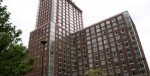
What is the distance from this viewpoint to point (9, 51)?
1534 centimetres

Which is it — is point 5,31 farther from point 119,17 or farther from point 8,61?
point 119,17

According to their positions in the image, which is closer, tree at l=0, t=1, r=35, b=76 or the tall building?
tree at l=0, t=1, r=35, b=76

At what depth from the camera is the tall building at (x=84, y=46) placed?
220 ft

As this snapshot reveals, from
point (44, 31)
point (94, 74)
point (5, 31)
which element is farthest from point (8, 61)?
point (44, 31)

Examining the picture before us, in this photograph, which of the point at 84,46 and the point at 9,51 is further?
the point at 84,46

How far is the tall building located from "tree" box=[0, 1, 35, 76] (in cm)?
4363

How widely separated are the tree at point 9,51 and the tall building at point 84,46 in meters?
43.6

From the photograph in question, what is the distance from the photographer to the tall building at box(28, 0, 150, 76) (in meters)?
67.1

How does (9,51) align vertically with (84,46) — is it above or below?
below

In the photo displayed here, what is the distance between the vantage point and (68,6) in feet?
342

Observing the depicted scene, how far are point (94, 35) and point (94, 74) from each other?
3304 centimetres

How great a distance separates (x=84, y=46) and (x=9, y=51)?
68.6 metres

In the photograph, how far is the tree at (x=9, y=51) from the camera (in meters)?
14.6

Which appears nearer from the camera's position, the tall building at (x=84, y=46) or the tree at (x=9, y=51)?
the tree at (x=9, y=51)
